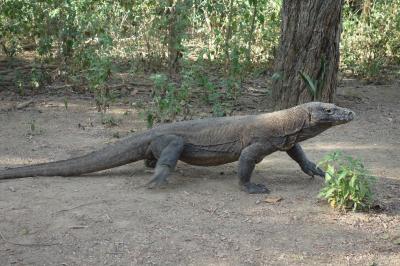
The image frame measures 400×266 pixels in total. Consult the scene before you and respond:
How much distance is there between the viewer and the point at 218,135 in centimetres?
507

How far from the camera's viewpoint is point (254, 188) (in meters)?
4.75

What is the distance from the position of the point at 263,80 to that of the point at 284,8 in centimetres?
217

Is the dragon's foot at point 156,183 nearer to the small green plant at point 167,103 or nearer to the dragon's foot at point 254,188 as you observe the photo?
the dragon's foot at point 254,188

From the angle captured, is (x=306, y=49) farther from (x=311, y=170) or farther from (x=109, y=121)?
(x=109, y=121)

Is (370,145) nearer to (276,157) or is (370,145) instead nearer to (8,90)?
(276,157)

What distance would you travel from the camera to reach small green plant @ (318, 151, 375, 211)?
13.5 ft

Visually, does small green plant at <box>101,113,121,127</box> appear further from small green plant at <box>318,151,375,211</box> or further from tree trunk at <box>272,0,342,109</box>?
small green plant at <box>318,151,375,211</box>

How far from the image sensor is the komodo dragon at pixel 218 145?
15.8 feet

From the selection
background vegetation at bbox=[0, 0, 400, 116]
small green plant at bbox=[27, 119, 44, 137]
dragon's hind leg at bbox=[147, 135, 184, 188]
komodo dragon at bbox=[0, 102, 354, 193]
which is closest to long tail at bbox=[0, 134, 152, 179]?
komodo dragon at bbox=[0, 102, 354, 193]

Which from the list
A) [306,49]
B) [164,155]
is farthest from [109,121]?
[306,49]

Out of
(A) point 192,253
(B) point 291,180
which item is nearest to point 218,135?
(B) point 291,180

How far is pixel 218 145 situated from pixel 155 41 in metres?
4.39

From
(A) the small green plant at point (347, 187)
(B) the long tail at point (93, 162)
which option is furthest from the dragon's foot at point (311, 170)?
(B) the long tail at point (93, 162)

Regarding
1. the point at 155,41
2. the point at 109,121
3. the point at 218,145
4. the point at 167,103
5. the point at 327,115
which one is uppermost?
the point at 155,41
